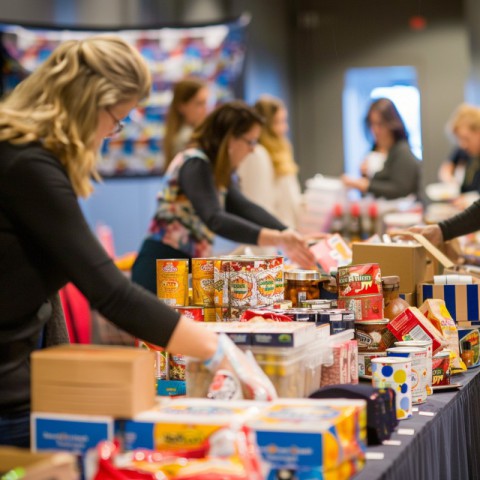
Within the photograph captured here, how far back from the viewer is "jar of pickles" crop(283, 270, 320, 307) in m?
3.13

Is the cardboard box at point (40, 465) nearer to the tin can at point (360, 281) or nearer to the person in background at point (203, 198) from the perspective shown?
the tin can at point (360, 281)

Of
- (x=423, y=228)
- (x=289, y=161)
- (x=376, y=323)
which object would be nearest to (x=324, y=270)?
(x=423, y=228)

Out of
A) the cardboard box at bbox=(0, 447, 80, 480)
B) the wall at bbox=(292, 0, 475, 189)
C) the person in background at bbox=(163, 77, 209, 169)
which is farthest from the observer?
the wall at bbox=(292, 0, 475, 189)

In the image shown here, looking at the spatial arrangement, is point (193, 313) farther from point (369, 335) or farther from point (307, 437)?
point (307, 437)

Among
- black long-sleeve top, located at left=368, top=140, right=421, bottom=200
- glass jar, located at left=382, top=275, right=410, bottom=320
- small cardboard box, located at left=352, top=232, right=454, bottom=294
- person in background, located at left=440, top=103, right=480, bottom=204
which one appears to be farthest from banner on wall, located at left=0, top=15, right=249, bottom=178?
glass jar, located at left=382, top=275, right=410, bottom=320

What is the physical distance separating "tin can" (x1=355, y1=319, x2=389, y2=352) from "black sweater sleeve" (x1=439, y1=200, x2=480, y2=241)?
1372 mm

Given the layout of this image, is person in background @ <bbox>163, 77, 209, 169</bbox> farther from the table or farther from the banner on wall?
the table

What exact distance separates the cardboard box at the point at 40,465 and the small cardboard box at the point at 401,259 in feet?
6.62

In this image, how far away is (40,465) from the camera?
1.55m

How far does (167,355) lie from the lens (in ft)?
8.64

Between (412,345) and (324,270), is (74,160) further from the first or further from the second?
(324,270)

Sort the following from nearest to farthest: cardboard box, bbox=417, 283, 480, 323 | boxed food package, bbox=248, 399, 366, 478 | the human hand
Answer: boxed food package, bbox=248, 399, 366, 478, cardboard box, bbox=417, 283, 480, 323, the human hand

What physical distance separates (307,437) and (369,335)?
1060 millimetres

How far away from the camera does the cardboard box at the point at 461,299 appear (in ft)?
11.0
